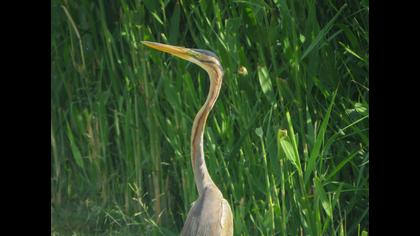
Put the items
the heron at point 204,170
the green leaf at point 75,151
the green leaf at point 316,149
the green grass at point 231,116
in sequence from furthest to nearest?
the green leaf at point 75,151 < the green grass at point 231,116 < the green leaf at point 316,149 < the heron at point 204,170

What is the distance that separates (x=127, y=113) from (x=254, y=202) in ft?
3.35

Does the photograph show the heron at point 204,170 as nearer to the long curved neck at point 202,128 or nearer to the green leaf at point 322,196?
the long curved neck at point 202,128

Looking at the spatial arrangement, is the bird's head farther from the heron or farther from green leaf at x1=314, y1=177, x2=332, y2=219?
green leaf at x1=314, y1=177, x2=332, y2=219

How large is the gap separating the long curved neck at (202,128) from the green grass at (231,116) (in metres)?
0.26

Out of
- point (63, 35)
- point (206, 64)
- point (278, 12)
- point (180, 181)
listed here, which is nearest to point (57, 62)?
point (63, 35)

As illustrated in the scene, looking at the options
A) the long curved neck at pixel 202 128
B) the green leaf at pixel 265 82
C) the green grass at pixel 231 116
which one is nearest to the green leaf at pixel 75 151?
the green grass at pixel 231 116

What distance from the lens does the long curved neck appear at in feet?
11.0

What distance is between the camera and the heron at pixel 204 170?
3.36 m

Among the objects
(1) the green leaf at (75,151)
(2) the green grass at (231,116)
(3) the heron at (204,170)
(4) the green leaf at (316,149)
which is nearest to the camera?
(3) the heron at (204,170)

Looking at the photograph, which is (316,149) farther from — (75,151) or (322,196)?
(75,151)

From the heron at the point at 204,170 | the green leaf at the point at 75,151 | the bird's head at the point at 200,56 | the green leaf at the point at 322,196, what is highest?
the bird's head at the point at 200,56

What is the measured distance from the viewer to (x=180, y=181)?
4.40m

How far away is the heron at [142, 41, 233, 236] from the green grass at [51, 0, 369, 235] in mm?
255

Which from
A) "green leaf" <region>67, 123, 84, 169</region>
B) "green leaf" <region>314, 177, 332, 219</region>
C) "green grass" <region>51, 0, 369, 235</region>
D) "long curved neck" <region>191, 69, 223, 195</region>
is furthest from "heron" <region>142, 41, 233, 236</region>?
"green leaf" <region>67, 123, 84, 169</region>
